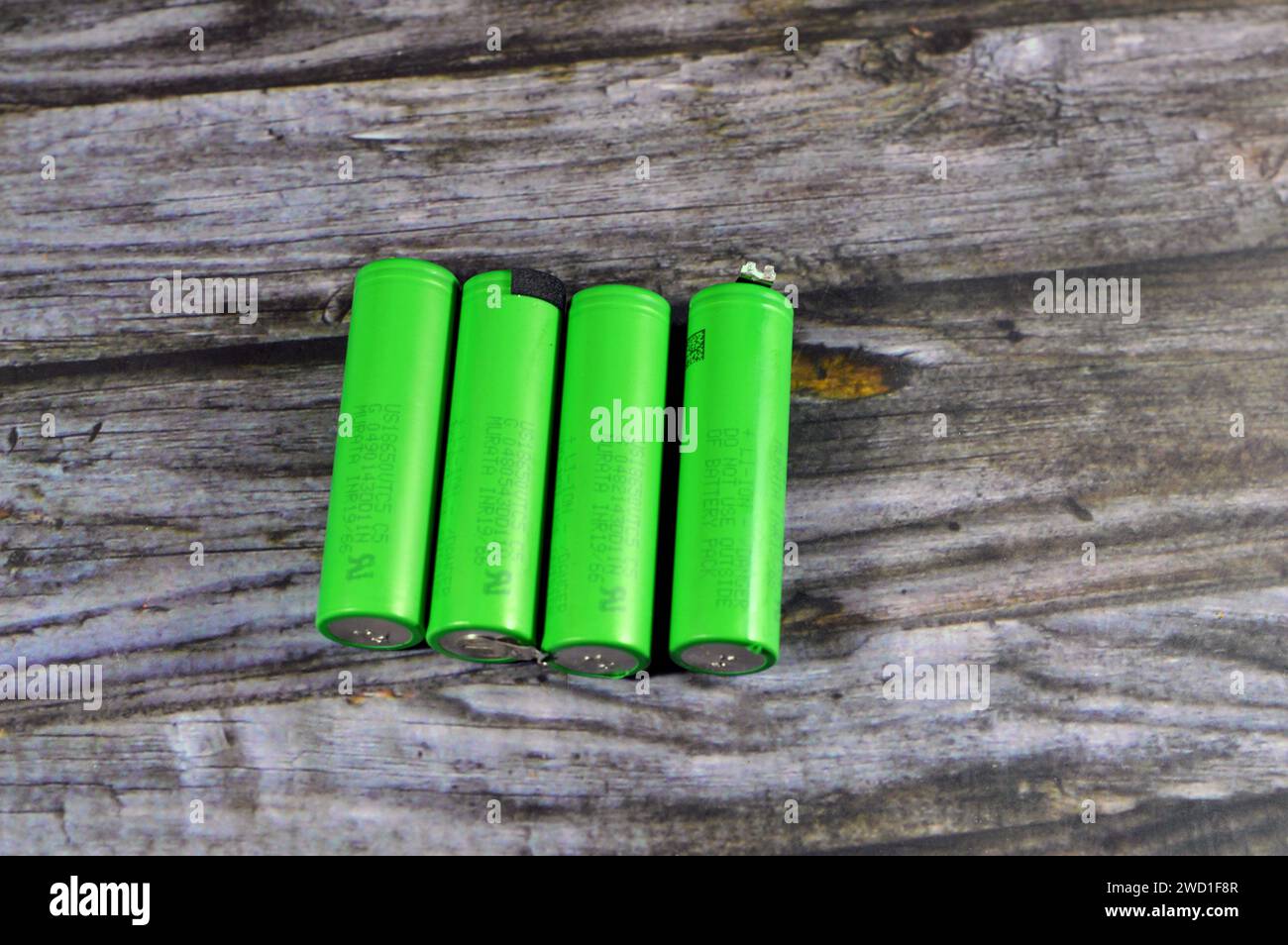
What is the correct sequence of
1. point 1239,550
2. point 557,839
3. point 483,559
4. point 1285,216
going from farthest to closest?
1. point 1285,216
2. point 1239,550
3. point 557,839
4. point 483,559

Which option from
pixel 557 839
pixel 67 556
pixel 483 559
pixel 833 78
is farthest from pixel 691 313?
→ pixel 67 556

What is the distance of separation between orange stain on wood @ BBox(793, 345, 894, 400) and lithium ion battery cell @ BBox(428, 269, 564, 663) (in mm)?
580

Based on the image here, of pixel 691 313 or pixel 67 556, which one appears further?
pixel 67 556

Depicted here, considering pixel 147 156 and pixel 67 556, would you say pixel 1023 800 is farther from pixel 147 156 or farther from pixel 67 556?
pixel 147 156

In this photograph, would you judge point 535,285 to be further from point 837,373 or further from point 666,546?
point 837,373

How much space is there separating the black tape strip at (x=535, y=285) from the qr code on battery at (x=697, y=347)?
0.89 ft

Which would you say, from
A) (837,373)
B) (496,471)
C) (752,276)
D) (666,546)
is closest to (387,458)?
(496,471)

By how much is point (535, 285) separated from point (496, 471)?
0.39m

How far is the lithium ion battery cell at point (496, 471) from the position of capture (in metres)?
2.22

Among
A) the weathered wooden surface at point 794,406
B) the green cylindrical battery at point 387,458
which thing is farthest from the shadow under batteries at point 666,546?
the green cylindrical battery at point 387,458

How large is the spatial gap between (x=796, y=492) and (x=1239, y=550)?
94 cm

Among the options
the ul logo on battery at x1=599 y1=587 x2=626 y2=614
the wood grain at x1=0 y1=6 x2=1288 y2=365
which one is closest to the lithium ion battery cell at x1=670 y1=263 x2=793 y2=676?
the ul logo on battery at x1=599 y1=587 x2=626 y2=614

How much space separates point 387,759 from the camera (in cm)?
244

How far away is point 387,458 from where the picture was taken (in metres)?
2.30
